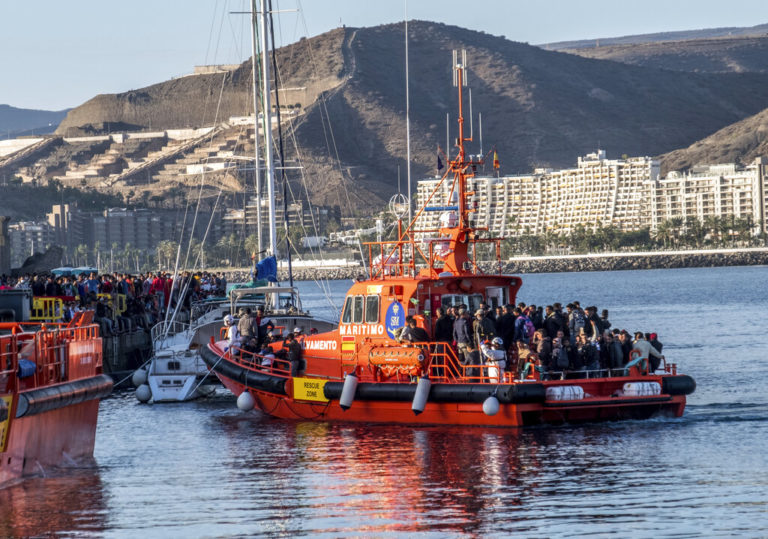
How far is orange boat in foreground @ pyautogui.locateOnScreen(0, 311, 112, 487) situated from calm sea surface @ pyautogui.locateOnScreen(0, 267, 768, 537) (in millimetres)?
488

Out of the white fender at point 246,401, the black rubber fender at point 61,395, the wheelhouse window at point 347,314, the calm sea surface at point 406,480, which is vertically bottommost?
the calm sea surface at point 406,480

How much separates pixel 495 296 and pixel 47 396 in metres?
10.6

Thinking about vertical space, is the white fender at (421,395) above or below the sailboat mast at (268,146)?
below

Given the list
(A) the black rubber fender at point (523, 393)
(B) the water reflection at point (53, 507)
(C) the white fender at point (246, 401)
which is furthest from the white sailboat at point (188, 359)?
(B) the water reflection at point (53, 507)

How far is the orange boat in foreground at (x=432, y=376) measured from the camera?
25297 mm

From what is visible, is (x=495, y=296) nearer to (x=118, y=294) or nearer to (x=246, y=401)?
(x=246, y=401)

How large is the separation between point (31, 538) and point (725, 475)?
1083cm

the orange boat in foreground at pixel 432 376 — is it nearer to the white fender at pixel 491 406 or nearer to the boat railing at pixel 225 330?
the white fender at pixel 491 406

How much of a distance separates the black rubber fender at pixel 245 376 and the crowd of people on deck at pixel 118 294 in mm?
3864

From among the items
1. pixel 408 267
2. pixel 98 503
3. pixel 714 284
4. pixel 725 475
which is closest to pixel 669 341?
pixel 408 267

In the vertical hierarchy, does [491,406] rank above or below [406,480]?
above

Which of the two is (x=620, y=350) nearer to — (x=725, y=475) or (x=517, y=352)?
(x=517, y=352)

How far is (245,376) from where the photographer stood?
2947cm

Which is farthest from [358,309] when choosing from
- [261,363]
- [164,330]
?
[164,330]
